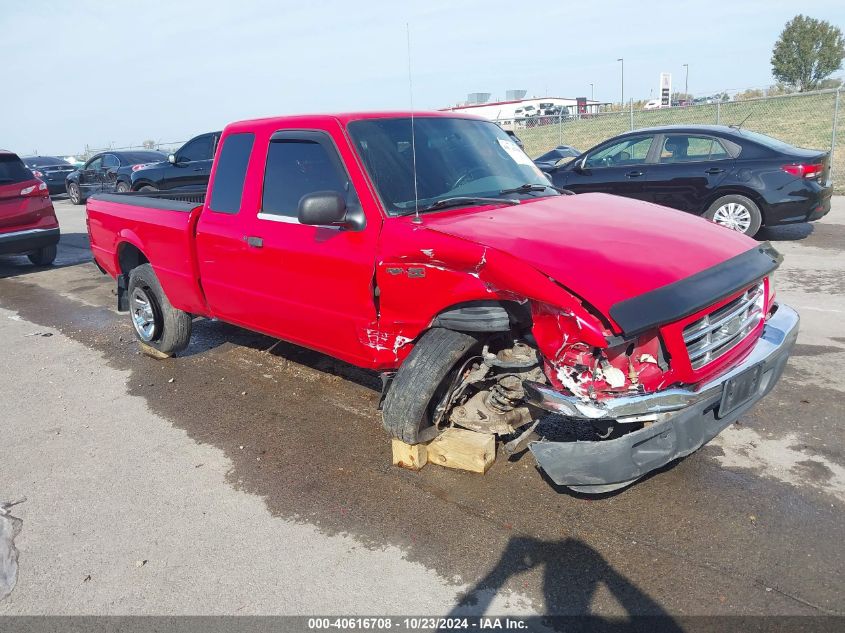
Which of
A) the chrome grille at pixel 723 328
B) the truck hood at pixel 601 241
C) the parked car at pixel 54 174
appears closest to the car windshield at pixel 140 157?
the parked car at pixel 54 174

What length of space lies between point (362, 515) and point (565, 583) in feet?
3.73

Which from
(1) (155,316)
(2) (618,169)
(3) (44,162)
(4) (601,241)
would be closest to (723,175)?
(2) (618,169)

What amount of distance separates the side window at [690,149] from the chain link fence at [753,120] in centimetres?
825

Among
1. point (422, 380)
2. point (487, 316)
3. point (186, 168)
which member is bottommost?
point (422, 380)

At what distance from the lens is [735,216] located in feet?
29.8

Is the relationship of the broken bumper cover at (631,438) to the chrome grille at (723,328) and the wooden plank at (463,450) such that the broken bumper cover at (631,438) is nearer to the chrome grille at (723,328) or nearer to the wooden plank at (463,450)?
the chrome grille at (723,328)

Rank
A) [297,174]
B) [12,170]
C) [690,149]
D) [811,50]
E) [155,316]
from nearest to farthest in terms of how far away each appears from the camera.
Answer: [297,174] < [155,316] < [690,149] < [12,170] < [811,50]

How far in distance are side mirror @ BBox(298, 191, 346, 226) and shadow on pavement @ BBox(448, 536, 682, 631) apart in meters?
1.98

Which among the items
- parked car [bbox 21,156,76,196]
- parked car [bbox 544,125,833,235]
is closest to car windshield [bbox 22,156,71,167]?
parked car [bbox 21,156,76,196]

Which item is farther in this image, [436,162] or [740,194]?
[740,194]

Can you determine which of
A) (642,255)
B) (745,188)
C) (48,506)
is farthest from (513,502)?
(745,188)

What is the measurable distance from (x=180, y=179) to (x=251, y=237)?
12.1 m

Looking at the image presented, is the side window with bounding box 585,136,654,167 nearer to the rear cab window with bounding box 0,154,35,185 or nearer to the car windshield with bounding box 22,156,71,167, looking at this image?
the rear cab window with bounding box 0,154,35,185

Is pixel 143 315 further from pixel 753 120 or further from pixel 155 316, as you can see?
pixel 753 120
